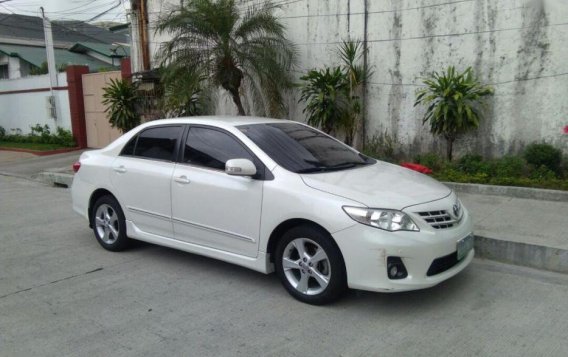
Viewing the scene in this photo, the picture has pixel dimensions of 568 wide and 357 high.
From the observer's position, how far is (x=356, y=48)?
10008 mm

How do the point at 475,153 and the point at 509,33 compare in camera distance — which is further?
the point at 475,153

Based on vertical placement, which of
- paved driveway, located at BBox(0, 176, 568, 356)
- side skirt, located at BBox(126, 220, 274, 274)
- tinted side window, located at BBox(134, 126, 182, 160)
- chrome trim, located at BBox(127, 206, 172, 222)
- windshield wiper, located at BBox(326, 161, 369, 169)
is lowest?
paved driveway, located at BBox(0, 176, 568, 356)

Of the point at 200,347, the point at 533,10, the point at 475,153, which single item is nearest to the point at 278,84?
the point at 475,153

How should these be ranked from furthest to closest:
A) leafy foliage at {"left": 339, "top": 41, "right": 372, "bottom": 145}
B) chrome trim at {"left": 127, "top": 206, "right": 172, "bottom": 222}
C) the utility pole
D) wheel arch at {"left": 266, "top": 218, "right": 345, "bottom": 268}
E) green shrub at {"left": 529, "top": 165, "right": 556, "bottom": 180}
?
1. the utility pole
2. leafy foliage at {"left": 339, "top": 41, "right": 372, "bottom": 145}
3. green shrub at {"left": 529, "top": 165, "right": 556, "bottom": 180}
4. chrome trim at {"left": 127, "top": 206, "right": 172, "bottom": 222}
5. wheel arch at {"left": 266, "top": 218, "right": 345, "bottom": 268}

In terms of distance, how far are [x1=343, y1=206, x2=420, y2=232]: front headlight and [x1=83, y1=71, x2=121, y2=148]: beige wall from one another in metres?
13.2

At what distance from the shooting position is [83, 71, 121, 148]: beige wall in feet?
53.1

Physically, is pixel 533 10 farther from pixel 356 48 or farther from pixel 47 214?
pixel 47 214

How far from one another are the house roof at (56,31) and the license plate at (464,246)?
30.1 m

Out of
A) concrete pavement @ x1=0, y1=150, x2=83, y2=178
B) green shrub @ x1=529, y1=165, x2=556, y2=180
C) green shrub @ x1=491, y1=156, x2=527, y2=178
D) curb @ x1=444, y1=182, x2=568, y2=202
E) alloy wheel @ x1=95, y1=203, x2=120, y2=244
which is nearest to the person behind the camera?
alloy wheel @ x1=95, y1=203, x2=120, y2=244

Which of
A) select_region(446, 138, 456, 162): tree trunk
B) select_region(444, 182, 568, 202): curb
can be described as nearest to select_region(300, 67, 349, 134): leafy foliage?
select_region(446, 138, 456, 162): tree trunk

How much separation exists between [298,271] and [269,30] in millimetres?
7368

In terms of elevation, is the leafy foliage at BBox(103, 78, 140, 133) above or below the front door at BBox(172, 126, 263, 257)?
above

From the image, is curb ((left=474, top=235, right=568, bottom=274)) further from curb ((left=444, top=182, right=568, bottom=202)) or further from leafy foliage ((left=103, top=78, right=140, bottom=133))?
leafy foliage ((left=103, top=78, right=140, bottom=133))

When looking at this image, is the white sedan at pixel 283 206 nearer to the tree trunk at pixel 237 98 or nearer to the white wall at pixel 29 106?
the tree trunk at pixel 237 98
